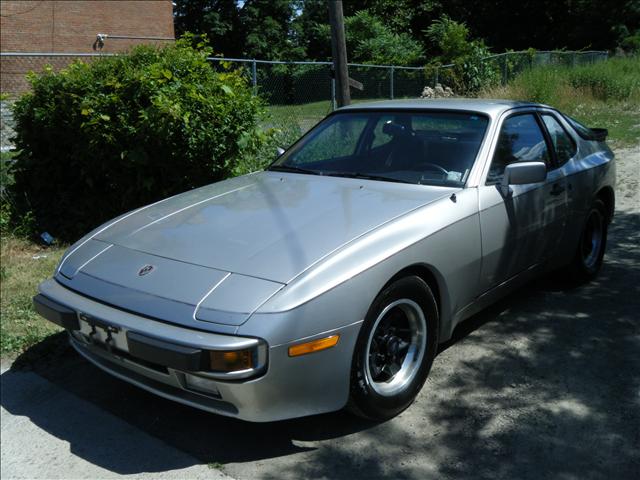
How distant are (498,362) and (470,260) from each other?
0.70m

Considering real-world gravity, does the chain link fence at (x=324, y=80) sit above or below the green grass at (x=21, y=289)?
above

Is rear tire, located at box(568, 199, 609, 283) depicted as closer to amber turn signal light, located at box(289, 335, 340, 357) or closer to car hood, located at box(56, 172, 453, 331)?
car hood, located at box(56, 172, 453, 331)

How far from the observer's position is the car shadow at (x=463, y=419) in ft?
9.56

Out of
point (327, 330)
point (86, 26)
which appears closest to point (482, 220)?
point (327, 330)

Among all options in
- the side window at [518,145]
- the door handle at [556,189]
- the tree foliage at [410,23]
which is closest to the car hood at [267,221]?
the side window at [518,145]

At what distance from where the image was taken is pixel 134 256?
10.7ft

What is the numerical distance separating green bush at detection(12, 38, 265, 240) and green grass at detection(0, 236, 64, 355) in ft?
1.55

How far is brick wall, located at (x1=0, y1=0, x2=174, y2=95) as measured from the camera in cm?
2055

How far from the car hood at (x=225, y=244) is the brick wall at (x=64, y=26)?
702 inches

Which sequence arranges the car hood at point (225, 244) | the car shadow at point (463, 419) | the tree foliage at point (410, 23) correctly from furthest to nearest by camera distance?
the tree foliage at point (410, 23), the car shadow at point (463, 419), the car hood at point (225, 244)

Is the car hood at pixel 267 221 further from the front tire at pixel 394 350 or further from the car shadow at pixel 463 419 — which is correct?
the car shadow at pixel 463 419

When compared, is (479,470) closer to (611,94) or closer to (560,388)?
(560,388)

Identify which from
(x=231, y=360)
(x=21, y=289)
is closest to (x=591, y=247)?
(x=231, y=360)

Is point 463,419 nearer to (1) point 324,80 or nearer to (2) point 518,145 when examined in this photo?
(2) point 518,145
